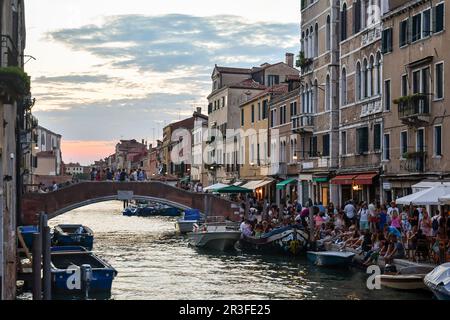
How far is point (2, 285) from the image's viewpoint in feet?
33.6

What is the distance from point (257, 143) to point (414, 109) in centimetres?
2115

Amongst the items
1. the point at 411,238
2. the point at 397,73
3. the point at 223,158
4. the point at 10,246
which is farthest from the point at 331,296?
the point at 223,158

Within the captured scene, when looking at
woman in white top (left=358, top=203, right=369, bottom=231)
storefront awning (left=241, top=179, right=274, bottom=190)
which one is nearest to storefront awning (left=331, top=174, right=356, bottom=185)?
woman in white top (left=358, top=203, right=369, bottom=231)

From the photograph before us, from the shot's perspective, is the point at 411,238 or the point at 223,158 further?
the point at 223,158

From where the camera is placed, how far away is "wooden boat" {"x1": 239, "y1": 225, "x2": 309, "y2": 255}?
23125 millimetres

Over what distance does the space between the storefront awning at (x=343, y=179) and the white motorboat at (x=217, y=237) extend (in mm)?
4603

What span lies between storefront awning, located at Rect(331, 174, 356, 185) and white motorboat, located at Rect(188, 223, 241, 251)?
15.1 ft

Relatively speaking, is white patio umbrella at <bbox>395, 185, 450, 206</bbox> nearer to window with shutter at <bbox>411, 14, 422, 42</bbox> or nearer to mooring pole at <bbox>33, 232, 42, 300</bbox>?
window with shutter at <bbox>411, 14, 422, 42</bbox>

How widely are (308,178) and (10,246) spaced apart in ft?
72.7

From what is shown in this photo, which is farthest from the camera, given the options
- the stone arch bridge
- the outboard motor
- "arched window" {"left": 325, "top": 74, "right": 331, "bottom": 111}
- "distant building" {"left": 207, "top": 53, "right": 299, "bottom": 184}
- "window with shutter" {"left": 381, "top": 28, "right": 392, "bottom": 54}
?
"distant building" {"left": 207, "top": 53, "right": 299, "bottom": 184}

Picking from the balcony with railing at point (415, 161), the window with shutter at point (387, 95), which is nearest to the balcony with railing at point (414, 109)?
the balcony with railing at point (415, 161)
